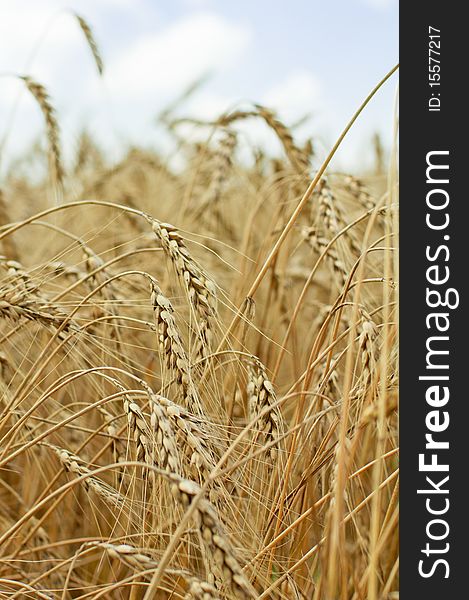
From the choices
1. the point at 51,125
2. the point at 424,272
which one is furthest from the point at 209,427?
the point at 51,125

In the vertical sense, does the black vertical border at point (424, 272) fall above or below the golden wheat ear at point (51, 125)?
below

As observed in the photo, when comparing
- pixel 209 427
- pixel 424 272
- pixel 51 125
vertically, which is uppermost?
pixel 51 125

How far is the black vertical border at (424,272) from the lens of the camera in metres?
1.01

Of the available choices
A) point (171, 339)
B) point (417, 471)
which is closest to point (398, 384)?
point (417, 471)

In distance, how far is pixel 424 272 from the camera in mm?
1094

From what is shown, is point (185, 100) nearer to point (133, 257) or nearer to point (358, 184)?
point (133, 257)

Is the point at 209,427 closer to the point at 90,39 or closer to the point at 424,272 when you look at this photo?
the point at 424,272

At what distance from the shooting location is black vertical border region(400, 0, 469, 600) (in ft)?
3.31

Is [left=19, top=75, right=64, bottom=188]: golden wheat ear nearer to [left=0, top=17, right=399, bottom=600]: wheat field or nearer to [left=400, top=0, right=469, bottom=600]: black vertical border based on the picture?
[left=0, top=17, right=399, bottom=600]: wheat field

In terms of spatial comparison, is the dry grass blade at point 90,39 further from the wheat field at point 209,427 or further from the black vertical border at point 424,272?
the black vertical border at point 424,272

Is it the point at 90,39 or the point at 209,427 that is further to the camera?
the point at 90,39

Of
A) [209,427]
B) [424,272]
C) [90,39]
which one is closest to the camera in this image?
[209,427]

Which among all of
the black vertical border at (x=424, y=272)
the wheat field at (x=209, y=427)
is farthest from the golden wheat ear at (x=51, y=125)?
the black vertical border at (x=424, y=272)

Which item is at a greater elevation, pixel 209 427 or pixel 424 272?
pixel 424 272
